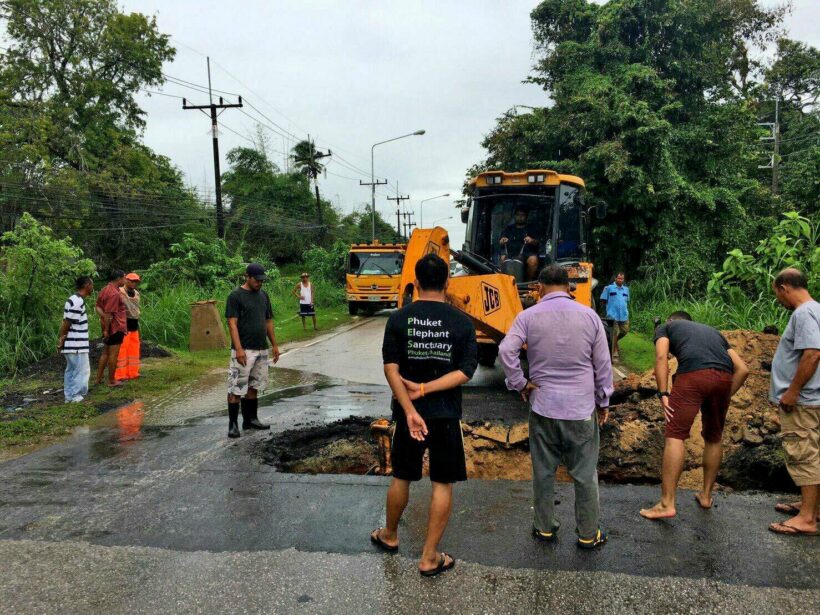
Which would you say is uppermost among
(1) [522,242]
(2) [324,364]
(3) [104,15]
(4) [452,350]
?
(3) [104,15]

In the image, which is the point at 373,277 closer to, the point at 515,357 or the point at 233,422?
the point at 233,422

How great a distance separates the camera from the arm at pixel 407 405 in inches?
138

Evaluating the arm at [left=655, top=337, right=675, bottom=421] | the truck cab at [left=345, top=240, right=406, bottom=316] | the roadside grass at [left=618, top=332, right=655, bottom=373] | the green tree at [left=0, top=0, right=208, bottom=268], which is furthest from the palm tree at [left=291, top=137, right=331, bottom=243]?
the arm at [left=655, top=337, right=675, bottom=421]

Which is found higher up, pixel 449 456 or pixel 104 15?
pixel 104 15

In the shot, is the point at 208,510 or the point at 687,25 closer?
the point at 208,510

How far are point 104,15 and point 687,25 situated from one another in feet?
95.2

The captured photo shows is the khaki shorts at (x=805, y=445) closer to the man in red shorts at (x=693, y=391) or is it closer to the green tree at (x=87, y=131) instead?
the man in red shorts at (x=693, y=391)

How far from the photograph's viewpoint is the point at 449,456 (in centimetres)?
356

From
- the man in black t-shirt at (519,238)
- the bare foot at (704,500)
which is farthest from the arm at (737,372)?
the man in black t-shirt at (519,238)

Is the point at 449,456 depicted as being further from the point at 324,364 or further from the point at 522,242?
the point at 324,364

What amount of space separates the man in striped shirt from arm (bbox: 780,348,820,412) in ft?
26.3

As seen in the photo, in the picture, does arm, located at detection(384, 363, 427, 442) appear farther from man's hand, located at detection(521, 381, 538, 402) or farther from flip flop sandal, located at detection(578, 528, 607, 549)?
flip flop sandal, located at detection(578, 528, 607, 549)

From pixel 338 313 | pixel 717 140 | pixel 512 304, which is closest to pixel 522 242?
pixel 512 304

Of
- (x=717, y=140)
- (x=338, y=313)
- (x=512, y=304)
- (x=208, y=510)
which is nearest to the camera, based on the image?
(x=208, y=510)
